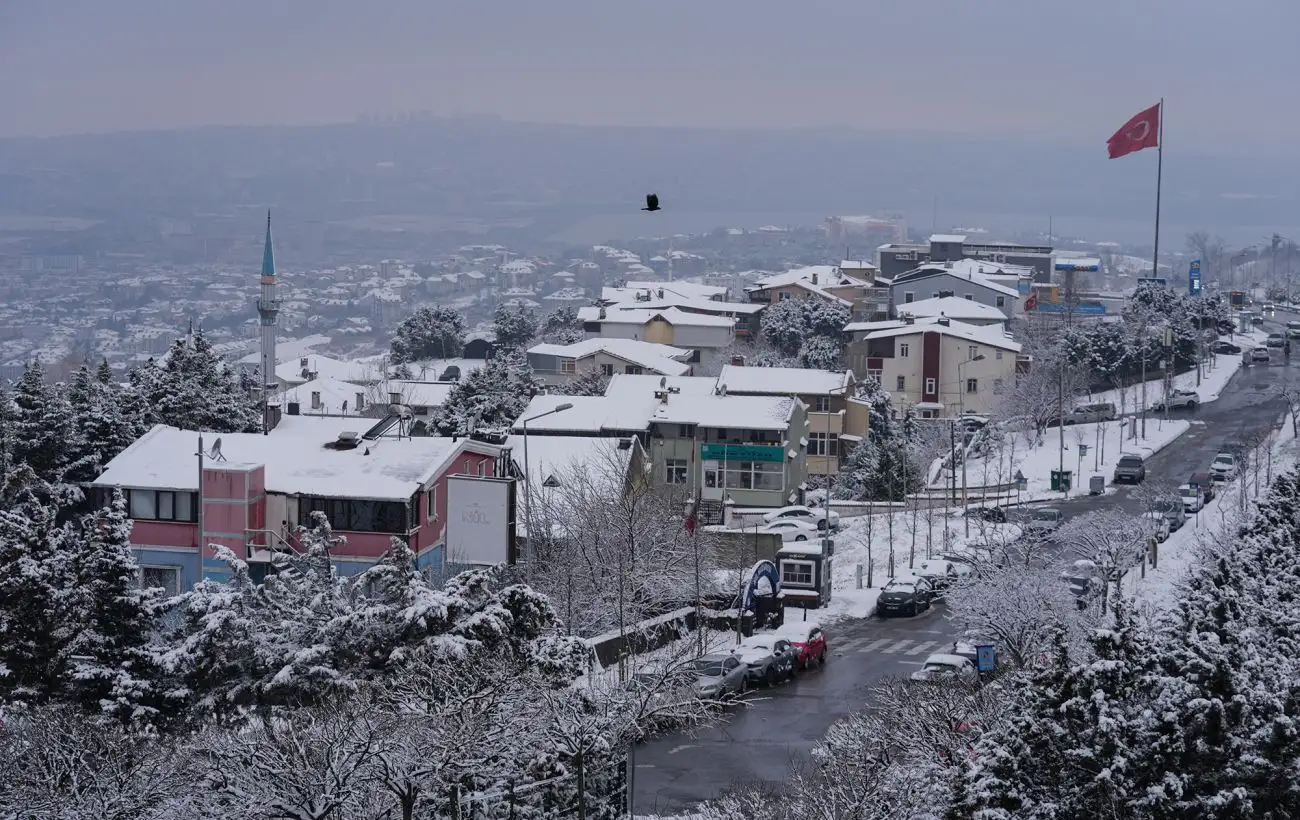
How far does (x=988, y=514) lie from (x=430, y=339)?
143 ft

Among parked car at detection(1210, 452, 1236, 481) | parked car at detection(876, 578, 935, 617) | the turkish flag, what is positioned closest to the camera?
parked car at detection(876, 578, 935, 617)

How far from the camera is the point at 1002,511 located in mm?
32500

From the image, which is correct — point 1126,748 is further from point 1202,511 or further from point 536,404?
point 536,404

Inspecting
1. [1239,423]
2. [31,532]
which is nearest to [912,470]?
[1239,423]

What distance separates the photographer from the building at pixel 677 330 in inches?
2520

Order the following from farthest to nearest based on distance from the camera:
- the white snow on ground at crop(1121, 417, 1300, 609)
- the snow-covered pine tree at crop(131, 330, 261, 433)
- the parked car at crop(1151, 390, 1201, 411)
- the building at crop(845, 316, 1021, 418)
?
the building at crop(845, 316, 1021, 418), the parked car at crop(1151, 390, 1201, 411), the snow-covered pine tree at crop(131, 330, 261, 433), the white snow on ground at crop(1121, 417, 1300, 609)

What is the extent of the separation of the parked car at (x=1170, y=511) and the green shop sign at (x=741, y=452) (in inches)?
338

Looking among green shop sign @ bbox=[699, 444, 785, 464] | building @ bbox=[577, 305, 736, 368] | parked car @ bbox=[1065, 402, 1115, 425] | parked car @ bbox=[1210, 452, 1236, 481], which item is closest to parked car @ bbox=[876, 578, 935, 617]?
green shop sign @ bbox=[699, 444, 785, 464]

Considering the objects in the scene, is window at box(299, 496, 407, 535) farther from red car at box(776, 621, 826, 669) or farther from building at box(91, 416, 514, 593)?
red car at box(776, 621, 826, 669)

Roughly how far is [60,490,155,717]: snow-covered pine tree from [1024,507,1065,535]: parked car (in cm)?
1652

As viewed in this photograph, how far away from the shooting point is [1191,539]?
2997 centimetres

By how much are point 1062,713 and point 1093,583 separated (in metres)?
13.6

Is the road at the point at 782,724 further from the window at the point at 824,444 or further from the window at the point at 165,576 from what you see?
the window at the point at 824,444

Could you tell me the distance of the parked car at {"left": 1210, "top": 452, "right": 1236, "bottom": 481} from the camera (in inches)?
1431
